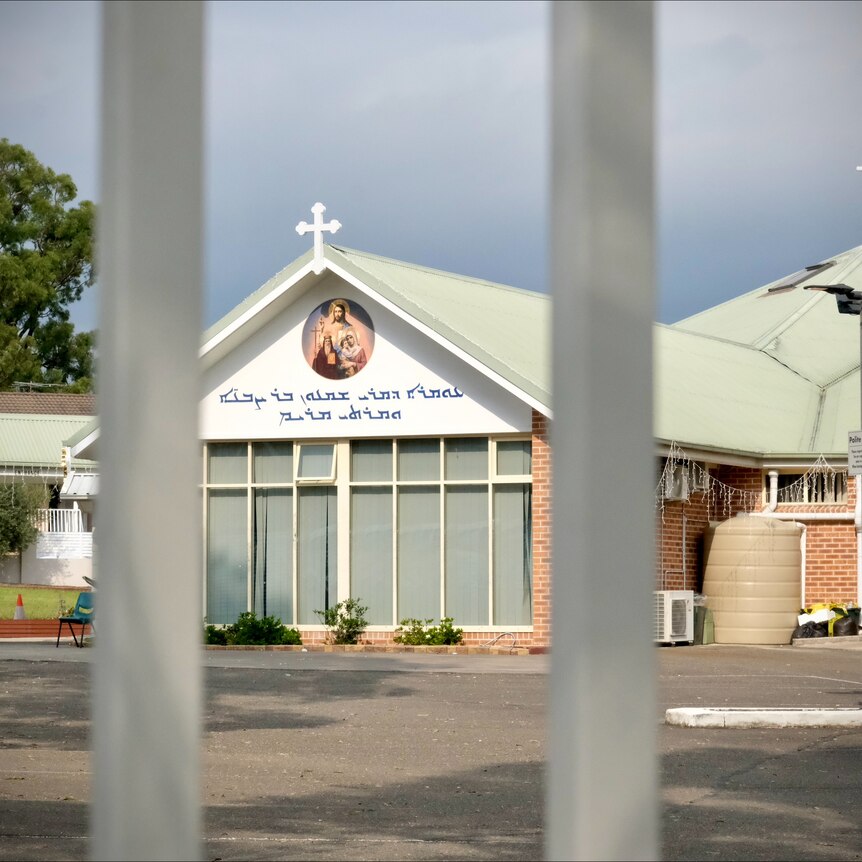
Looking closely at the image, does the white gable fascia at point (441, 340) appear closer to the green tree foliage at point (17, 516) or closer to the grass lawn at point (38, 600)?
the grass lawn at point (38, 600)

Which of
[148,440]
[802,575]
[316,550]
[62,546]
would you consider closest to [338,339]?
[316,550]

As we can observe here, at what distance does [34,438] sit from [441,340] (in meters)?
25.8

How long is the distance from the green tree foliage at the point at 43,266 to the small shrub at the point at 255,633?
3190cm

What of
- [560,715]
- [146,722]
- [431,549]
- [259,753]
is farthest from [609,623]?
[431,549]

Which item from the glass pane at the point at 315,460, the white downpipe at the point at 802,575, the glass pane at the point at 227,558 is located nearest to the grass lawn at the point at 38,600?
the glass pane at the point at 227,558

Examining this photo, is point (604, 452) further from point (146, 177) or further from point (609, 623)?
point (146, 177)

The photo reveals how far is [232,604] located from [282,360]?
4.20 m

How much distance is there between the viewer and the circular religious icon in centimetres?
2489

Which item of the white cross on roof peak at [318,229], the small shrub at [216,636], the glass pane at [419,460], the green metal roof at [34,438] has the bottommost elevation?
the small shrub at [216,636]

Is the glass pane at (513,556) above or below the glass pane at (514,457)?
below

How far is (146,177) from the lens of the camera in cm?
293

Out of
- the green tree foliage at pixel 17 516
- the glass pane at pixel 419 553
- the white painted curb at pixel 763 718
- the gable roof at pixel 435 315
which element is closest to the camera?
the white painted curb at pixel 763 718

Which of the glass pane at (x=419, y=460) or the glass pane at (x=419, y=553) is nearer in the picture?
the glass pane at (x=419, y=460)

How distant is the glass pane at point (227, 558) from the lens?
25.7 meters
